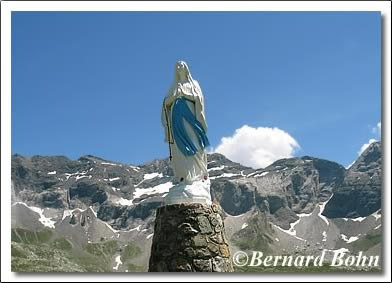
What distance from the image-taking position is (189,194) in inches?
582

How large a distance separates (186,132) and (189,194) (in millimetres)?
1695

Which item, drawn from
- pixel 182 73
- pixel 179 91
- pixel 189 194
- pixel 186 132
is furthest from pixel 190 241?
pixel 182 73

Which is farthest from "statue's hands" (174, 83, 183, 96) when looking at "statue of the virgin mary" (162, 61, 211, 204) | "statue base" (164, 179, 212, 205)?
"statue base" (164, 179, 212, 205)

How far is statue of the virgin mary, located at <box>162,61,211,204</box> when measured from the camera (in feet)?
50.0

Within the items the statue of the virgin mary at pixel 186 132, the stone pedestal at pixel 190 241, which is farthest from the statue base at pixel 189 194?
the stone pedestal at pixel 190 241

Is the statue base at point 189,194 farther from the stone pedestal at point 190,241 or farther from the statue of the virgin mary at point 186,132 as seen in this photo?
the stone pedestal at point 190,241

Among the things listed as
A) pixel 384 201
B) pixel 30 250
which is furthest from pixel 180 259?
pixel 30 250

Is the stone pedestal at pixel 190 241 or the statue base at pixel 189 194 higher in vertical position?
the statue base at pixel 189 194

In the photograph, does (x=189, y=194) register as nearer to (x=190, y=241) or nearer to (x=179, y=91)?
(x=190, y=241)

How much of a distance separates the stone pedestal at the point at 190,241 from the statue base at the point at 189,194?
14 cm

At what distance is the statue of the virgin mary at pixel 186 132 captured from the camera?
600 inches

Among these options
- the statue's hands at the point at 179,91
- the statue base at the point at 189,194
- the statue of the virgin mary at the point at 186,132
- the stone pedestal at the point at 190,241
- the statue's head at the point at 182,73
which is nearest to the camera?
the stone pedestal at the point at 190,241

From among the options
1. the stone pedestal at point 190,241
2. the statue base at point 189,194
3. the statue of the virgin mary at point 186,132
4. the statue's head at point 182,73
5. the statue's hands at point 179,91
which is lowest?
the stone pedestal at point 190,241

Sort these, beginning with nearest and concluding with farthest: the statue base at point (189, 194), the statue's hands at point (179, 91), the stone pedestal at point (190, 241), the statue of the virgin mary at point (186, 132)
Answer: the stone pedestal at point (190, 241) < the statue base at point (189, 194) < the statue of the virgin mary at point (186, 132) < the statue's hands at point (179, 91)
